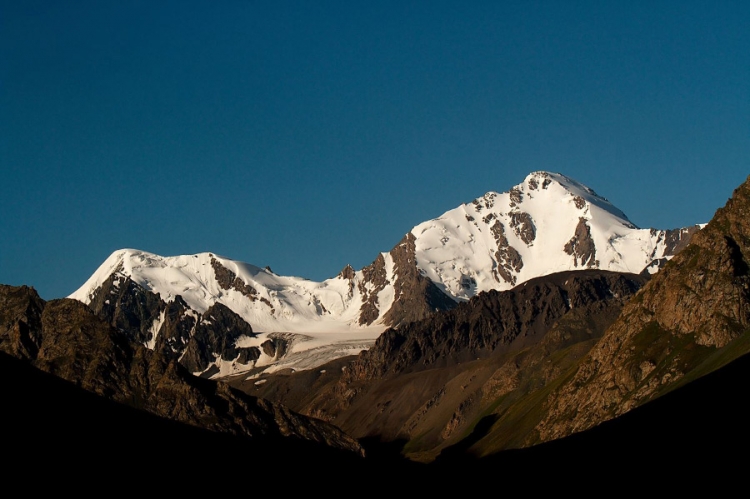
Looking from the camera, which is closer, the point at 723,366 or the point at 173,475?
the point at 173,475

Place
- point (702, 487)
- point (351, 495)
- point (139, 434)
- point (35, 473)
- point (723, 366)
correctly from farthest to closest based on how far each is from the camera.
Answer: point (723, 366) → point (351, 495) → point (139, 434) → point (702, 487) → point (35, 473)

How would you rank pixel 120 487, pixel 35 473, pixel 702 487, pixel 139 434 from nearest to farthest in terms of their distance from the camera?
1. pixel 35 473
2. pixel 120 487
3. pixel 702 487
4. pixel 139 434

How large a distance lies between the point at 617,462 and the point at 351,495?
1608 inches

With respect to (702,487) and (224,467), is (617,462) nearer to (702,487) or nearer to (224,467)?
(702,487)

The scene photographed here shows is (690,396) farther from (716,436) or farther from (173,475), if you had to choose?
(173,475)

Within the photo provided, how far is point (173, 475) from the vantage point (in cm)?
14238

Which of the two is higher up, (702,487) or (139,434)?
(139,434)

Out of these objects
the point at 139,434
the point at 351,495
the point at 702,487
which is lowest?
the point at 702,487

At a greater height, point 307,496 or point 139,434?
point 139,434

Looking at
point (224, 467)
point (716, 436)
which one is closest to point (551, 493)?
point (716, 436)

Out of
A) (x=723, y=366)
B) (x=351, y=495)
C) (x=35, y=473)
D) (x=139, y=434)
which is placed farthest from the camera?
(x=723, y=366)

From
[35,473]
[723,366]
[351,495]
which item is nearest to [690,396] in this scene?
[723,366]

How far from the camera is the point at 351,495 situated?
560 feet

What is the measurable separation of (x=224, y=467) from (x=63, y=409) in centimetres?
2607
